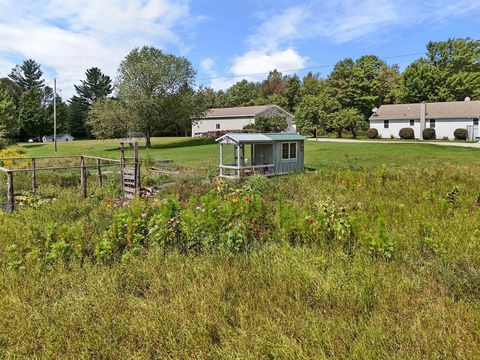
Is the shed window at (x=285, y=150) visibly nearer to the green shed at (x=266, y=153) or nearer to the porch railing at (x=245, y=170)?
the green shed at (x=266, y=153)

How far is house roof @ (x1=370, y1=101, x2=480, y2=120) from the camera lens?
37.1 metres

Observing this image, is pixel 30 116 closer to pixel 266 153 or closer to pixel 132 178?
pixel 266 153

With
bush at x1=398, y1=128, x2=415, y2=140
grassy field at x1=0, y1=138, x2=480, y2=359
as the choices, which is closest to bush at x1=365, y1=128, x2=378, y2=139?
bush at x1=398, y1=128, x2=415, y2=140

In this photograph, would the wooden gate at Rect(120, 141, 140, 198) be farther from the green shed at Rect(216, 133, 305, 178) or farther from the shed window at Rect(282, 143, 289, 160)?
the shed window at Rect(282, 143, 289, 160)

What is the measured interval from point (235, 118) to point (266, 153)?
3351cm

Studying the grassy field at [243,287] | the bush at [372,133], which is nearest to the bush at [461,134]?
the bush at [372,133]

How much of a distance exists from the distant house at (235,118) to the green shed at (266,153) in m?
29.3

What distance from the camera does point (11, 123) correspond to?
4256 cm

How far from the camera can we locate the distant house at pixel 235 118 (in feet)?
156

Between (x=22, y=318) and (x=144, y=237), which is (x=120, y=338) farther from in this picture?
(x=144, y=237)

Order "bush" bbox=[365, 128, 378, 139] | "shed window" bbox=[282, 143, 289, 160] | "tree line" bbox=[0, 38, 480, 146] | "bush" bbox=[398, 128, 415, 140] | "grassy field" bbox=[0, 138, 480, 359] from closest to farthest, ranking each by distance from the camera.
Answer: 1. "grassy field" bbox=[0, 138, 480, 359]
2. "shed window" bbox=[282, 143, 289, 160]
3. "tree line" bbox=[0, 38, 480, 146]
4. "bush" bbox=[398, 128, 415, 140]
5. "bush" bbox=[365, 128, 378, 139]

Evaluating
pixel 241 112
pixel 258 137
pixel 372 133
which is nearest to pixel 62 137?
pixel 241 112

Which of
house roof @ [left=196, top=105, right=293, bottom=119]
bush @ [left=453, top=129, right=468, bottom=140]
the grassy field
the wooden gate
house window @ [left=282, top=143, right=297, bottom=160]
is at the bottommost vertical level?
the grassy field

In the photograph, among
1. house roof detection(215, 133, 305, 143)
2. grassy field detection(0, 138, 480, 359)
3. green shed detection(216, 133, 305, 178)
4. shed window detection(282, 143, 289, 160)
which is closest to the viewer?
grassy field detection(0, 138, 480, 359)
